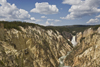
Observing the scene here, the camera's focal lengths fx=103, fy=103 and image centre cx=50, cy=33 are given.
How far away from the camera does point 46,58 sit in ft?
103

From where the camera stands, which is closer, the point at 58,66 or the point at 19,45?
the point at 19,45

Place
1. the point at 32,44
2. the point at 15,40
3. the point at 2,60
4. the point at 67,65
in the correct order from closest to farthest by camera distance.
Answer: the point at 2,60 → the point at 15,40 → the point at 32,44 → the point at 67,65

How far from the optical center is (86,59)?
91.0 feet

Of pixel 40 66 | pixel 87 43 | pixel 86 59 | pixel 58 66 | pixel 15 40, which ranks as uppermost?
pixel 15 40

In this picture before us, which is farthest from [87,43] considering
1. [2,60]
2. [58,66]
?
[2,60]

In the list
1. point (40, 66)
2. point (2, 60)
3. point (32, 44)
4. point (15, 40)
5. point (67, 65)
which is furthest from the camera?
point (67, 65)

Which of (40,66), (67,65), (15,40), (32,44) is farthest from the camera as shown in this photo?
(67,65)

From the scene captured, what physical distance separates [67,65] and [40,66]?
32.7 ft

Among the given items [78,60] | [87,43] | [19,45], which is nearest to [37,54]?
[19,45]

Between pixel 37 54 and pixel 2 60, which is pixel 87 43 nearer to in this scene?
pixel 37 54

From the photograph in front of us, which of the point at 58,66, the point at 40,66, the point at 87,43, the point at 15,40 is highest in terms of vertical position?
the point at 15,40

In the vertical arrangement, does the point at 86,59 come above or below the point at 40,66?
above

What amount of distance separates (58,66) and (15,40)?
17304mm

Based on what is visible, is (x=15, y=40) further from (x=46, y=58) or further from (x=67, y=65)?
(x=67, y=65)
